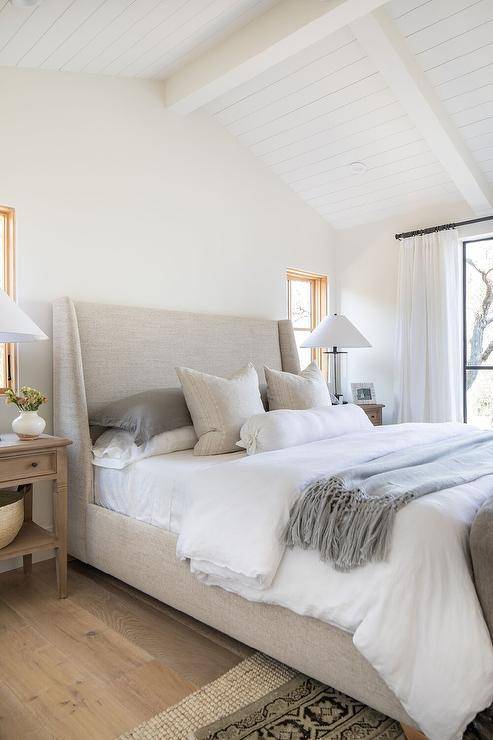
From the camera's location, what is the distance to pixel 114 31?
108 inches

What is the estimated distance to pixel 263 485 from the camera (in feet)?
6.36

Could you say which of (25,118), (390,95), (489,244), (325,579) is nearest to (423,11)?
(390,95)

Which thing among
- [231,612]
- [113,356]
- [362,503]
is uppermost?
[113,356]

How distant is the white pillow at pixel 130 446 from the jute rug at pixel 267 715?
1098 millimetres

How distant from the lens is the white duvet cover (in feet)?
4.54

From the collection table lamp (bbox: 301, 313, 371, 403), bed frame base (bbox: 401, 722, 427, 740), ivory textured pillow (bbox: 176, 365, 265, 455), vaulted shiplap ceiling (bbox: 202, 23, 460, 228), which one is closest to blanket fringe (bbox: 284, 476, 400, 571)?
bed frame base (bbox: 401, 722, 427, 740)

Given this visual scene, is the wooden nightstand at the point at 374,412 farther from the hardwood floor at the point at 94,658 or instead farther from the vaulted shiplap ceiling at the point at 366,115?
the hardwood floor at the point at 94,658

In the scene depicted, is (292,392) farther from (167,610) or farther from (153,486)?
(167,610)

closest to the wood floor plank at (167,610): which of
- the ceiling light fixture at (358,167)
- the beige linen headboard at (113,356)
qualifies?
the beige linen headboard at (113,356)

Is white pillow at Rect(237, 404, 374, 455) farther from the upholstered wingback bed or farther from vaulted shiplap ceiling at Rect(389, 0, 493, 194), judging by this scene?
vaulted shiplap ceiling at Rect(389, 0, 493, 194)

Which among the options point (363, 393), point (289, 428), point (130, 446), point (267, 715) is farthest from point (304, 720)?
point (363, 393)

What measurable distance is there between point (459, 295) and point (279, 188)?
1736 mm

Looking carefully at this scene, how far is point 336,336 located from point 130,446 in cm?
219

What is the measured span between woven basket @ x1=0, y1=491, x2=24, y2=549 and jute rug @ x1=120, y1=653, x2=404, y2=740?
1091mm
